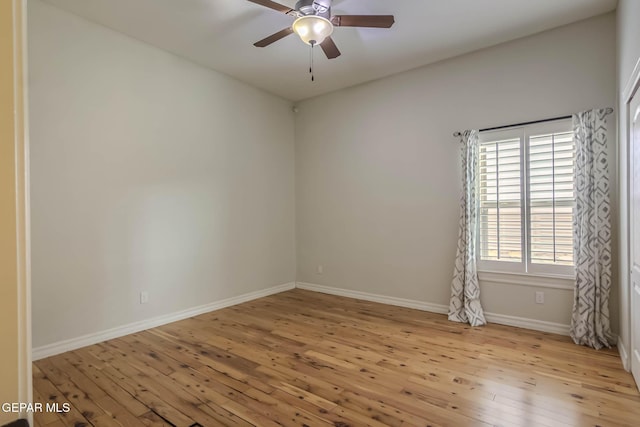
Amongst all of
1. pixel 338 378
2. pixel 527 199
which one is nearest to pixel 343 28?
pixel 527 199

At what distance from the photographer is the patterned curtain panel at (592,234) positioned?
3.15 m

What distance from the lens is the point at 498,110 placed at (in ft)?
12.7

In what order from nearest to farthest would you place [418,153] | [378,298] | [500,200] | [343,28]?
[343,28] → [500,200] → [418,153] → [378,298]

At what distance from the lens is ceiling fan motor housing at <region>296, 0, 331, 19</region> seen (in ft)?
8.88

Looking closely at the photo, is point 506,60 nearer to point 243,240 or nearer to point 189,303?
point 243,240

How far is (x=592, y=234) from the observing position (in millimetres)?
3209

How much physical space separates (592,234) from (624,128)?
3.28ft

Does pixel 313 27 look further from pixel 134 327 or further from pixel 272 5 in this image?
pixel 134 327

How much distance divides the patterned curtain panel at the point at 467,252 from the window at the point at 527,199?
0.36 feet

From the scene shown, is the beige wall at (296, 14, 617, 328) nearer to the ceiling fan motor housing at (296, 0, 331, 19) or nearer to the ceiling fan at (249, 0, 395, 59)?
the ceiling fan at (249, 0, 395, 59)

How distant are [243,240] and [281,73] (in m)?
2.41

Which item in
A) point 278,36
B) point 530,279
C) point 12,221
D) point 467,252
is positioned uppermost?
point 278,36

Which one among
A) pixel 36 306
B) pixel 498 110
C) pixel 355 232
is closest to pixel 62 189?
pixel 36 306

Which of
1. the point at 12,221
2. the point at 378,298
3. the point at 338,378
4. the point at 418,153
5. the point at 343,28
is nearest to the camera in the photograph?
the point at 12,221
